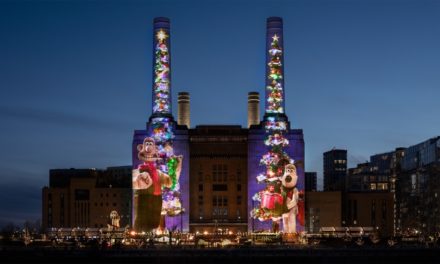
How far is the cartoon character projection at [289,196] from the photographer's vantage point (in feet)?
636

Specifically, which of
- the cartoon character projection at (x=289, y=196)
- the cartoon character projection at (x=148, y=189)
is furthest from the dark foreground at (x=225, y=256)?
the cartoon character projection at (x=289, y=196)

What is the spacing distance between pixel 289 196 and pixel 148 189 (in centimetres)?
2564

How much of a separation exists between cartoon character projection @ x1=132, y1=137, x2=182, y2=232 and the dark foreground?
5311 cm

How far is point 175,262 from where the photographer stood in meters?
119

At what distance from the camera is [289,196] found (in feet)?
639

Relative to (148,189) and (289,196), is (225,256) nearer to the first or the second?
(148,189)

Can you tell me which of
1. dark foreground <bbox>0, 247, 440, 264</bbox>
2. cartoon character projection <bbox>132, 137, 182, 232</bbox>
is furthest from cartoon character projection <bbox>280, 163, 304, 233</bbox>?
dark foreground <bbox>0, 247, 440, 264</bbox>

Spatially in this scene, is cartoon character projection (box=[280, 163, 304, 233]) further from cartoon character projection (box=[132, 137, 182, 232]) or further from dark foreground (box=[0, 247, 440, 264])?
dark foreground (box=[0, 247, 440, 264])

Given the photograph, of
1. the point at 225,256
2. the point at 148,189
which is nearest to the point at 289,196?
the point at 148,189

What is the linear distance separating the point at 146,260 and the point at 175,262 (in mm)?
3582

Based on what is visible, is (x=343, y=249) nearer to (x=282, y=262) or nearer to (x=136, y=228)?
(x=282, y=262)

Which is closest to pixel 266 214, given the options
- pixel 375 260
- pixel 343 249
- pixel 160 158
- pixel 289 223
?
pixel 289 223

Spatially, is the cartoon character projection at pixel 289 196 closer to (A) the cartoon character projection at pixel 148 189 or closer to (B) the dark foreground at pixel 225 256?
(A) the cartoon character projection at pixel 148 189

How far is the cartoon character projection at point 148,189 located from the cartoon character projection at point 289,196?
22252 mm
